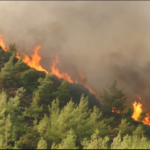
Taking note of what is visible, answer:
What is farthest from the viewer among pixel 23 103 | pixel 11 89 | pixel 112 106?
pixel 112 106

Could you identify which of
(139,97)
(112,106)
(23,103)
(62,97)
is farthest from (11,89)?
(139,97)

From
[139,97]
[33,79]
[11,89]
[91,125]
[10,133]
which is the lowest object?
[10,133]

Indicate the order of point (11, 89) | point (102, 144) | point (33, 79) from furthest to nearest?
1. point (33, 79)
2. point (11, 89)
3. point (102, 144)

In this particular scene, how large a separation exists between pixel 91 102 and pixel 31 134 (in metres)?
36.9

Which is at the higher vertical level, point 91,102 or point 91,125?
point 91,102

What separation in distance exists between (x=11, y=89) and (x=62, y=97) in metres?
10.7

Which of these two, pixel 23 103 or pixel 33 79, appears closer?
pixel 23 103

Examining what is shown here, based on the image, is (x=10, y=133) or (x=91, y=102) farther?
(x=91, y=102)

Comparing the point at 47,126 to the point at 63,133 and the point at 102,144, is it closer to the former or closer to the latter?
the point at 63,133

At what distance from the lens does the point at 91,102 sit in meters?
56.4

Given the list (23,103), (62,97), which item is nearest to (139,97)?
(62,97)

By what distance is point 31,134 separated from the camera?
68.4 ft

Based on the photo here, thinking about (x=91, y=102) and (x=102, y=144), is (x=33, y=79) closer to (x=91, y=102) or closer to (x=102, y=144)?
(x=91, y=102)

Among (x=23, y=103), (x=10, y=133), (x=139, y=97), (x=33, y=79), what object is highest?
(x=139, y=97)
